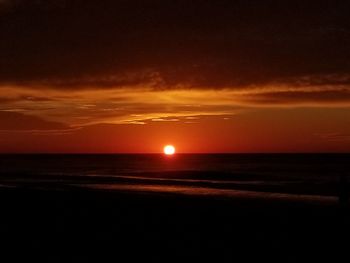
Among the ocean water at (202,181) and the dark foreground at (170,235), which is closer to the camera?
the dark foreground at (170,235)

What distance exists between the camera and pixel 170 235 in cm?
1473

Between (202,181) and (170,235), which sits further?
(202,181)

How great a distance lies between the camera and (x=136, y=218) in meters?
18.3

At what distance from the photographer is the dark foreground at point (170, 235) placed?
11977 mm

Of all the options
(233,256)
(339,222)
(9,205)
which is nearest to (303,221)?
(339,222)

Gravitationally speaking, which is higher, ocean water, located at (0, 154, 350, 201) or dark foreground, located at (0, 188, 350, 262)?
ocean water, located at (0, 154, 350, 201)

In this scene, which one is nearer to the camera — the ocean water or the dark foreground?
the dark foreground

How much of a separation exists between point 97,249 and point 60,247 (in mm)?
931

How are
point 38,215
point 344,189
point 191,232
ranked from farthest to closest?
point 344,189 → point 38,215 → point 191,232

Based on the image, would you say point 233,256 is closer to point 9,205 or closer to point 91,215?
point 91,215

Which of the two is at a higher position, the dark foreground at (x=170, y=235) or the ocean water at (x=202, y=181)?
the ocean water at (x=202, y=181)

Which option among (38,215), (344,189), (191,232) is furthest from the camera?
(344,189)

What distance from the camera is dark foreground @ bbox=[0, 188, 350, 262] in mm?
11977

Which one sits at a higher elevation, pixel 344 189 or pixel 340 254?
pixel 344 189
